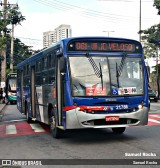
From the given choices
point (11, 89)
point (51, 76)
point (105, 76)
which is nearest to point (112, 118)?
point (105, 76)

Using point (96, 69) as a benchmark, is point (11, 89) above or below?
below

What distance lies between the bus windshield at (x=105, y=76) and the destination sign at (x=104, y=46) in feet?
0.90

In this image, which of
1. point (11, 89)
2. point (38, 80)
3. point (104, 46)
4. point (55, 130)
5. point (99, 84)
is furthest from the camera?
point (11, 89)

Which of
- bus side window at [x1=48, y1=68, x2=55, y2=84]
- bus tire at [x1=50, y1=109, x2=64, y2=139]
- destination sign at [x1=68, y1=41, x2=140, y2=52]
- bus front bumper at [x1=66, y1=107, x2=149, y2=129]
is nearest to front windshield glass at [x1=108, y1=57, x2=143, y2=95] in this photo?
destination sign at [x1=68, y1=41, x2=140, y2=52]

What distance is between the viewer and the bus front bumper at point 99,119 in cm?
961

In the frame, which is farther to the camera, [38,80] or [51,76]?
[38,80]

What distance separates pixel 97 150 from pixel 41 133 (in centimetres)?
420

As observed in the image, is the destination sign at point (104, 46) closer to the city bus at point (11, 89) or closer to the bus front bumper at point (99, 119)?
the bus front bumper at point (99, 119)

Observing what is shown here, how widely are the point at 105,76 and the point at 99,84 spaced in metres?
0.29

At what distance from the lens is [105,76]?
9945mm

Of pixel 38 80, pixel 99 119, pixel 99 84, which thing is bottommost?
pixel 99 119

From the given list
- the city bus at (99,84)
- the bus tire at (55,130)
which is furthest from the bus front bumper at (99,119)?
the bus tire at (55,130)

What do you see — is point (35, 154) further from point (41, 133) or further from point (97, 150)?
point (41, 133)

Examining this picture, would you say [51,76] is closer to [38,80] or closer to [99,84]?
[99,84]
